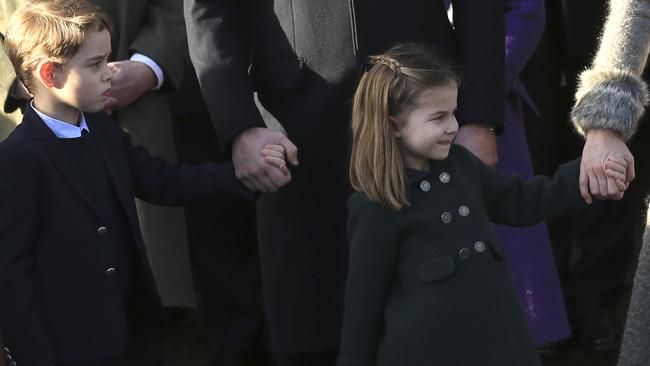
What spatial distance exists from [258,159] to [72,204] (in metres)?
0.46

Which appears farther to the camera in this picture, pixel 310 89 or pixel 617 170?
pixel 310 89

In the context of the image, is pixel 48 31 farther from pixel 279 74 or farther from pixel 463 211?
pixel 463 211

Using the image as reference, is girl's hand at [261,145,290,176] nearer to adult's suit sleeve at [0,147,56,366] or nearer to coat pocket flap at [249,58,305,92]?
coat pocket flap at [249,58,305,92]

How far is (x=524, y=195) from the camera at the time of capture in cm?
335

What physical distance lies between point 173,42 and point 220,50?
0.74 m

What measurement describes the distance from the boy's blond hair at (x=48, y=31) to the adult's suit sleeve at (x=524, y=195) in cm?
99

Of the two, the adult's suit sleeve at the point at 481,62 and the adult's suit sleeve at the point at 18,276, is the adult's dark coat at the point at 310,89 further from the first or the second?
the adult's suit sleeve at the point at 18,276

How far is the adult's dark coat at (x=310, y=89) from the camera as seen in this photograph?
3568 mm

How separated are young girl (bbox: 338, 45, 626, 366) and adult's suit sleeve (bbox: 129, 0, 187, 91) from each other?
1187 mm

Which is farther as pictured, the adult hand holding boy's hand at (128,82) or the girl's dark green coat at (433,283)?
the adult hand holding boy's hand at (128,82)

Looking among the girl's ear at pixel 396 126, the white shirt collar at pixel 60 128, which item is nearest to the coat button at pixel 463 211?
the girl's ear at pixel 396 126

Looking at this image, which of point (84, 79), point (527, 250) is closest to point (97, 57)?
point (84, 79)

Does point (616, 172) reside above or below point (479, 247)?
above

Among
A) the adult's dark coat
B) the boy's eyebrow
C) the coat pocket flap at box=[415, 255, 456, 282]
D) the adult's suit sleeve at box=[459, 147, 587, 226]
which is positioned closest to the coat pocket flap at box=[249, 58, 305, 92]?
the adult's dark coat
